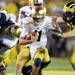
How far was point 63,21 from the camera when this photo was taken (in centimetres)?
854

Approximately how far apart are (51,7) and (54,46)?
1.31 meters

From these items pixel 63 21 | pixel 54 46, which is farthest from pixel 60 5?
pixel 63 21

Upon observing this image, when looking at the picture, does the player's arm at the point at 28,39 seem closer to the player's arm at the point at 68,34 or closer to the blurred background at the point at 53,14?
the player's arm at the point at 68,34

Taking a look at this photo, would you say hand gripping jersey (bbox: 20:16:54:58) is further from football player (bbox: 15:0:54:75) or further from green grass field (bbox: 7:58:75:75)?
green grass field (bbox: 7:58:75:75)

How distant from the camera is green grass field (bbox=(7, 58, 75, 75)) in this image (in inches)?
445

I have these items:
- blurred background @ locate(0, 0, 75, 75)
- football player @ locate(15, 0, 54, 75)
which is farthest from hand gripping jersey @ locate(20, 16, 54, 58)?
blurred background @ locate(0, 0, 75, 75)

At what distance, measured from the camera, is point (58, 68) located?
40.8 ft

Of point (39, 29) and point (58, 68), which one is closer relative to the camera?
point (39, 29)

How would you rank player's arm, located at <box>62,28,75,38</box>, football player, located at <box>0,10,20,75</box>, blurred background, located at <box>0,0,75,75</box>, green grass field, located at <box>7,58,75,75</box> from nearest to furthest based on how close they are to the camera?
1. player's arm, located at <box>62,28,75,38</box>
2. football player, located at <box>0,10,20,75</box>
3. green grass field, located at <box>7,58,75,75</box>
4. blurred background, located at <box>0,0,75,75</box>

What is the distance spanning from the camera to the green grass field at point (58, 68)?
11.3 m

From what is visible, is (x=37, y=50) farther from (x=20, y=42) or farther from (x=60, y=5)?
(x=60, y=5)

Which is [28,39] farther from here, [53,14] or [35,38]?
[53,14]

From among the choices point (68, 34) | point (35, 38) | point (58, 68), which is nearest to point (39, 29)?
point (35, 38)

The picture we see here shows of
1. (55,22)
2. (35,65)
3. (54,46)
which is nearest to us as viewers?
(35,65)
